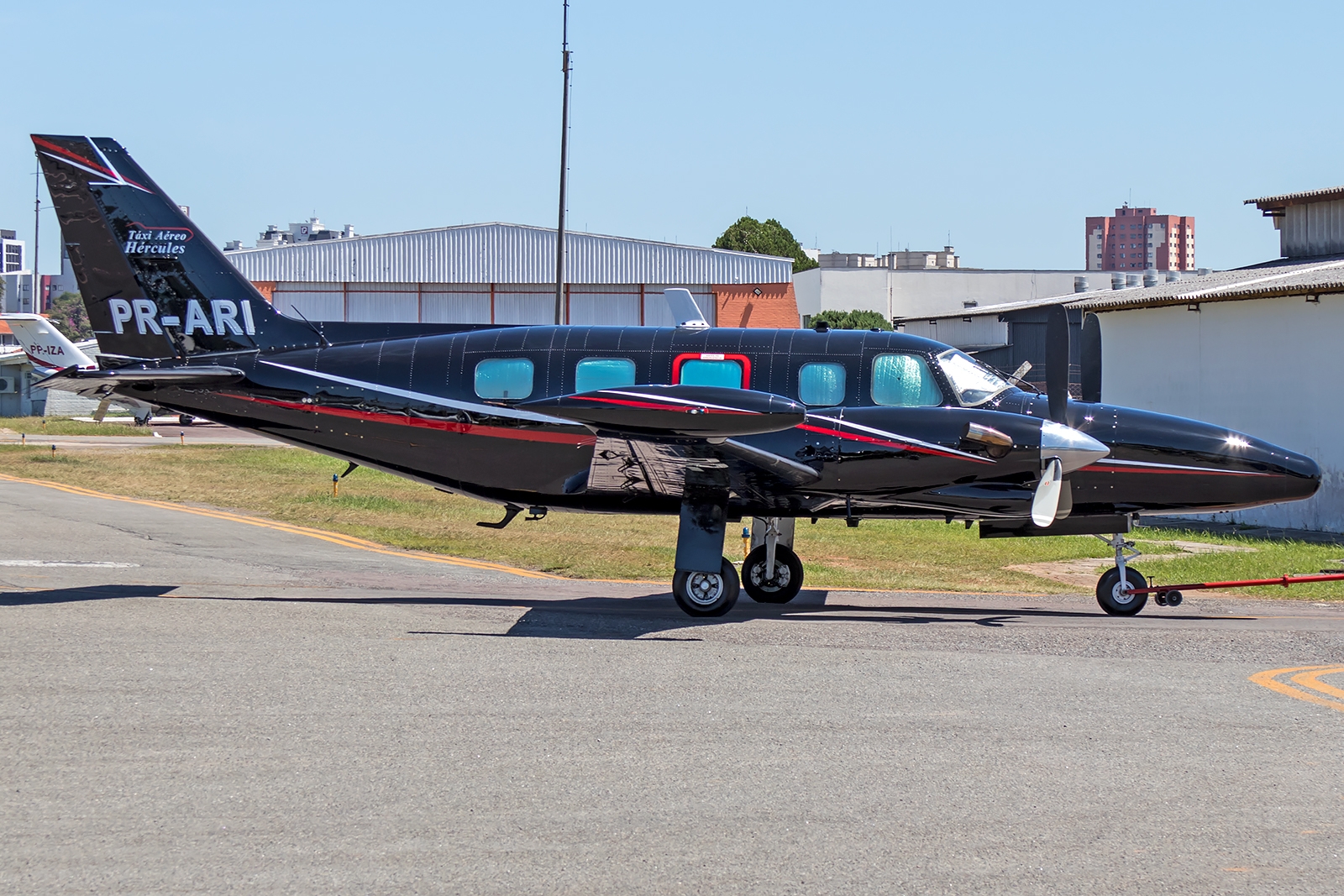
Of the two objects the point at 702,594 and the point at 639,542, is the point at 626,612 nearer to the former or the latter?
the point at 702,594

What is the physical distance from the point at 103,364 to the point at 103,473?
19.9m

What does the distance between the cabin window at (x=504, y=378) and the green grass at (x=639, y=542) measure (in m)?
3.89

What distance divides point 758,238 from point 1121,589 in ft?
273

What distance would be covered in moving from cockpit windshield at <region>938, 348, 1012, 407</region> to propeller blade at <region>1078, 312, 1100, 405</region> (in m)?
1.05

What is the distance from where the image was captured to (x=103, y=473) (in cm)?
3331

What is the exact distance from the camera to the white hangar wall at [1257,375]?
2366cm

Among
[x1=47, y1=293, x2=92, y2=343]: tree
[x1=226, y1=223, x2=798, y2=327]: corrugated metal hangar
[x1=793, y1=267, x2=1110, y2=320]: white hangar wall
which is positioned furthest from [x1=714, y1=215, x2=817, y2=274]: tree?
[x1=47, y1=293, x2=92, y2=343]: tree

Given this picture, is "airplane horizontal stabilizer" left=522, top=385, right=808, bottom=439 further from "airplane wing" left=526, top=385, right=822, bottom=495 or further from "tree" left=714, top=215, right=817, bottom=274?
"tree" left=714, top=215, right=817, bottom=274

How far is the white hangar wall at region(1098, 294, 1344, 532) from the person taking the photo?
77.6 ft

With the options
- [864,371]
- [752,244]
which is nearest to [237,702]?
[864,371]

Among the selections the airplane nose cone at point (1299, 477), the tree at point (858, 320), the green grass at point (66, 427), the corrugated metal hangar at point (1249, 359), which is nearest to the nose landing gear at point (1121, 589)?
the airplane nose cone at point (1299, 477)

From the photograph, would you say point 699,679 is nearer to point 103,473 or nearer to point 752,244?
point 103,473

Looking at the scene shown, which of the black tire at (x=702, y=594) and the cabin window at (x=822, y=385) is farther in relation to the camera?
the cabin window at (x=822, y=385)

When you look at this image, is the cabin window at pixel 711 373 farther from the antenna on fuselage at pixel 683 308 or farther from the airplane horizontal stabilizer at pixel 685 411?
the airplane horizontal stabilizer at pixel 685 411
